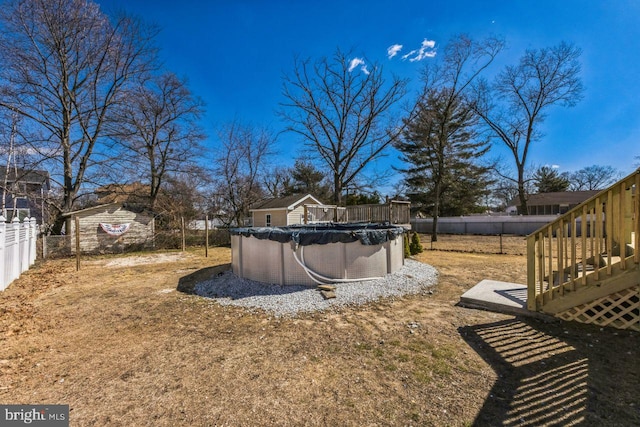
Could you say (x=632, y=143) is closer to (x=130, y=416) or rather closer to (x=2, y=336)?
(x=130, y=416)

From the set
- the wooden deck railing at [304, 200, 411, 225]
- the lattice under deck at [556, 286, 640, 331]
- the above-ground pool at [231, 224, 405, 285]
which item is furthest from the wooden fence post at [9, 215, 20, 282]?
the lattice under deck at [556, 286, 640, 331]

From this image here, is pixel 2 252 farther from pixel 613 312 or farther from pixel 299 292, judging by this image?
pixel 613 312

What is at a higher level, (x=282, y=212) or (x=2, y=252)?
(x=282, y=212)

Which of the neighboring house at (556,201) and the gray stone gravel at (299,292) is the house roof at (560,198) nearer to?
the neighboring house at (556,201)

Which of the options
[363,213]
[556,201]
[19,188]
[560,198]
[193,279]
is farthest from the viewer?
[560,198]

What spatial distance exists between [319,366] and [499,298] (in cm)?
329

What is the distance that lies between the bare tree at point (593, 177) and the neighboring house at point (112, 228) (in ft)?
145

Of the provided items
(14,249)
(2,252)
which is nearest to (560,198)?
(2,252)

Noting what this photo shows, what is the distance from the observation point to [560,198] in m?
26.7

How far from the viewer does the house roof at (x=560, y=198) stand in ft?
84.1

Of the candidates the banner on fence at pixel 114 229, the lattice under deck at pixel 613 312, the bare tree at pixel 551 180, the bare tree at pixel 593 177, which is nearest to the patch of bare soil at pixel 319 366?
the lattice under deck at pixel 613 312

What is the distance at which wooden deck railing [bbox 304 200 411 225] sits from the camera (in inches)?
444

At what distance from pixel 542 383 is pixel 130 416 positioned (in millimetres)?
3354

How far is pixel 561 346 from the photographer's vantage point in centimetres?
292
